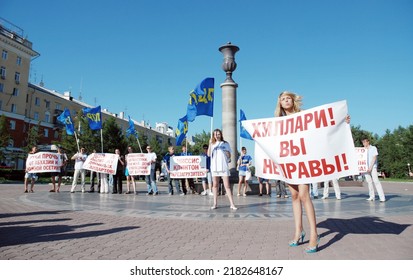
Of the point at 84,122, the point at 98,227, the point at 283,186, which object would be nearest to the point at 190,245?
the point at 98,227

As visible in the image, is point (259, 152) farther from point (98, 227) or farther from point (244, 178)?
point (244, 178)

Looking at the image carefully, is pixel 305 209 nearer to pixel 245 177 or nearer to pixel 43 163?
pixel 245 177

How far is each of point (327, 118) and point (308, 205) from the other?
51.2 inches

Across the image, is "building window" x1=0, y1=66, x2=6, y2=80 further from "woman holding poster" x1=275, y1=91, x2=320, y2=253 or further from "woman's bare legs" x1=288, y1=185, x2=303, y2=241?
"woman's bare legs" x1=288, y1=185, x2=303, y2=241

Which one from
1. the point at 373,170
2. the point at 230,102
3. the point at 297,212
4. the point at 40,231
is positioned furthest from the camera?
the point at 230,102

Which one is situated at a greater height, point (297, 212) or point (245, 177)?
point (245, 177)

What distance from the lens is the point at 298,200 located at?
4438mm

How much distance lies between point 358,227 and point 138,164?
35.7ft

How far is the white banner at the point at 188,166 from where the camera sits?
1400 centimetres

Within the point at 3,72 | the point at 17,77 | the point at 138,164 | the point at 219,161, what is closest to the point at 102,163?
the point at 138,164

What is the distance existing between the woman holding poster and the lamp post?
10.2 meters

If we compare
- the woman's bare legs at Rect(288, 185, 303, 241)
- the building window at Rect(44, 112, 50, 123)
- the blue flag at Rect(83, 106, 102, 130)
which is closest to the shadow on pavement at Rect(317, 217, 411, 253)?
the woman's bare legs at Rect(288, 185, 303, 241)

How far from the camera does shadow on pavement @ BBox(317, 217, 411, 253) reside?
509 centimetres
